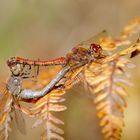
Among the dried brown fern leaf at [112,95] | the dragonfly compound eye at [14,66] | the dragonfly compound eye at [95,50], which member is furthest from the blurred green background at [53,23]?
the dried brown fern leaf at [112,95]

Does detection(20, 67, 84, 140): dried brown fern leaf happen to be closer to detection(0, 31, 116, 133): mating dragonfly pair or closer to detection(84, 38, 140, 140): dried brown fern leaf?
detection(0, 31, 116, 133): mating dragonfly pair

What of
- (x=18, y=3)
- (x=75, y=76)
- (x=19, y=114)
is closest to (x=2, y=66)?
(x=18, y=3)

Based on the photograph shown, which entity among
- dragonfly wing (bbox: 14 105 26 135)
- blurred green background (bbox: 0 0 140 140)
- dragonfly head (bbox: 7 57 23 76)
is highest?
blurred green background (bbox: 0 0 140 140)

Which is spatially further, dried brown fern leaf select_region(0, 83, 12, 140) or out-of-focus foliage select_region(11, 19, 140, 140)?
dried brown fern leaf select_region(0, 83, 12, 140)

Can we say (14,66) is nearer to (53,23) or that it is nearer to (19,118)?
(19,118)

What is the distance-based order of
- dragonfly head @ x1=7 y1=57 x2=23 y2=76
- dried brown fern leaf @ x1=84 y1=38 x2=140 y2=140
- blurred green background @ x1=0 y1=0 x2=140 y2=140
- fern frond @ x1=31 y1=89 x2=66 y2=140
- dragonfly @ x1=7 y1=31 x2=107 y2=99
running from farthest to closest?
blurred green background @ x1=0 y1=0 x2=140 y2=140, dragonfly head @ x1=7 y1=57 x2=23 y2=76, dragonfly @ x1=7 y1=31 x2=107 y2=99, fern frond @ x1=31 y1=89 x2=66 y2=140, dried brown fern leaf @ x1=84 y1=38 x2=140 y2=140

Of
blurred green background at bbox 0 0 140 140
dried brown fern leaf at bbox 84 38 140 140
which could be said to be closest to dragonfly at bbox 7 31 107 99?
dried brown fern leaf at bbox 84 38 140 140

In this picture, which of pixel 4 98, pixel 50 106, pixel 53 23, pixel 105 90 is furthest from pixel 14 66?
pixel 53 23
